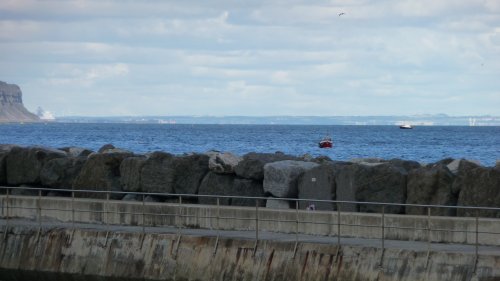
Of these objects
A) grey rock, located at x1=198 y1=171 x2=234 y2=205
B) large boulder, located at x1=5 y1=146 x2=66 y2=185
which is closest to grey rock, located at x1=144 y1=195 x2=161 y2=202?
grey rock, located at x1=198 y1=171 x2=234 y2=205

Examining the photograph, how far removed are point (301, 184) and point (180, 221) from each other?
399cm

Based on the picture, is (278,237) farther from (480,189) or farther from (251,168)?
(251,168)

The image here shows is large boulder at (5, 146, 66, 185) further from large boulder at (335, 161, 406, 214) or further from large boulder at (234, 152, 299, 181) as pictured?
large boulder at (335, 161, 406, 214)

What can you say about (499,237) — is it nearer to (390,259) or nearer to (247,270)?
(390,259)

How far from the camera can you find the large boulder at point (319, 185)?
23172mm

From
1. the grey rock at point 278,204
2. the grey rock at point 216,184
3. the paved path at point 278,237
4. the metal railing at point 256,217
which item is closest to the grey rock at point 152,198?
the metal railing at point 256,217

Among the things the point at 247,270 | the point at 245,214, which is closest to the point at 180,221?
the point at 245,214

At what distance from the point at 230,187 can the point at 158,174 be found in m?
1.91

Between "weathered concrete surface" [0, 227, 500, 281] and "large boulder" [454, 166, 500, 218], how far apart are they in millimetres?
3825

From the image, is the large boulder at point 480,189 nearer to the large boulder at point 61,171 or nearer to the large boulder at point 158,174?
the large boulder at point 158,174

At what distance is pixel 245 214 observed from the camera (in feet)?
68.3

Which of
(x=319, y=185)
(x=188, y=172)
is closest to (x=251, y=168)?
(x=188, y=172)

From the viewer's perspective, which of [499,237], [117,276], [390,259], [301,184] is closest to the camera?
[390,259]

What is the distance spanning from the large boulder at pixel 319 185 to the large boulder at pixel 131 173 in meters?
4.42
